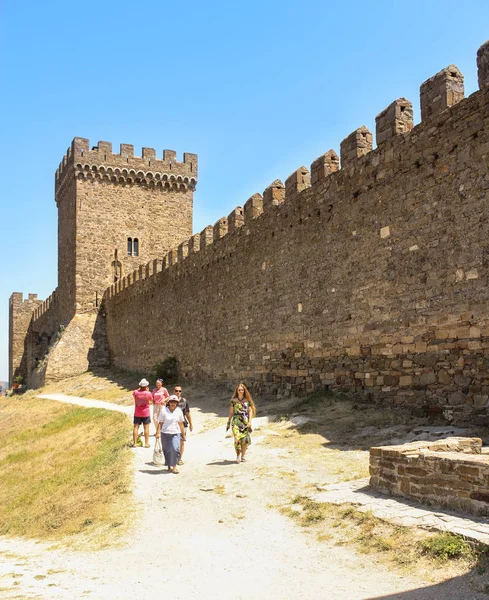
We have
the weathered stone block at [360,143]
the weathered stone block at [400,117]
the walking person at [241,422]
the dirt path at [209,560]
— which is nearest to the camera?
→ the dirt path at [209,560]

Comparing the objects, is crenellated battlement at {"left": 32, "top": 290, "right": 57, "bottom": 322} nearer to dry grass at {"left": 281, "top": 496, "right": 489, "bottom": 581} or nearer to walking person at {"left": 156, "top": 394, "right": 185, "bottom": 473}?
walking person at {"left": 156, "top": 394, "right": 185, "bottom": 473}

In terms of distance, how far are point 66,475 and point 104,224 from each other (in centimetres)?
2175

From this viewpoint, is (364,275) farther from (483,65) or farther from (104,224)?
(104,224)

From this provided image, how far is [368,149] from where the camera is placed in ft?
38.1

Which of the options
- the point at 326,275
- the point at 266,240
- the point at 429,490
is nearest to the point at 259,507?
the point at 429,490

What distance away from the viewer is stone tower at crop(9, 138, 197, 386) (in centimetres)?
3056

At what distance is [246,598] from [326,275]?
852 cm

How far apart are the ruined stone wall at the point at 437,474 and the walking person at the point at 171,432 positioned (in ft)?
11.4

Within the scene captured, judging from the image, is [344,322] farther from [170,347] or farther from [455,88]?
[170,347]

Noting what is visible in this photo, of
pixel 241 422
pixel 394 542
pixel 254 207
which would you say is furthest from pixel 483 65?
pixel 254 207

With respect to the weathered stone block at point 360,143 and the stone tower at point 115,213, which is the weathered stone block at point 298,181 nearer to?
the weathered stone block at point 360,143

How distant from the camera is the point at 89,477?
32.3 ft

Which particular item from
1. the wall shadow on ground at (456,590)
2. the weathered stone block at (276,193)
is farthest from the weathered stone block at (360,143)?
the wall shadow on ground at (456,590)

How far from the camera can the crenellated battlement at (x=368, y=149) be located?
371 inches
